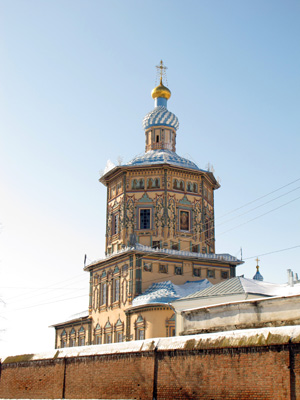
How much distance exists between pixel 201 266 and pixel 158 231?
3613 mm

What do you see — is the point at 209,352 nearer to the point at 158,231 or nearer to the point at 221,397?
the point at 221,397

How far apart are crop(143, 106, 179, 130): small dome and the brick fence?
27.2 meters

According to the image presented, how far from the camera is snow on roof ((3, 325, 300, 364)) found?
1150 centimetres

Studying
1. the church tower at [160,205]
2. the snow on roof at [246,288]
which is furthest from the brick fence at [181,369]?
the church tower at [160,205]

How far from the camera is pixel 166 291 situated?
3378 centimetres

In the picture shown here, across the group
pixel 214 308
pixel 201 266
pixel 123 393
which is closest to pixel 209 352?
pixel 123 393

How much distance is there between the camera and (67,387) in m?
16.7

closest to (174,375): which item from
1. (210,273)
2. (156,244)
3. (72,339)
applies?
(156,244)

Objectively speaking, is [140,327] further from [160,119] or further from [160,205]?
[160,119]

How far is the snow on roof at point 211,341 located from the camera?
453 inches

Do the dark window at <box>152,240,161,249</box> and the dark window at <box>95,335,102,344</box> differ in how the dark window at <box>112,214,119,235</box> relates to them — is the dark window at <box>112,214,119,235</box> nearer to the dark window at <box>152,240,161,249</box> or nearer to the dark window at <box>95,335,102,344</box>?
the dark window at <box>152,240,161,249</box>

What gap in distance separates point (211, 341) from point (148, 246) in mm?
24505

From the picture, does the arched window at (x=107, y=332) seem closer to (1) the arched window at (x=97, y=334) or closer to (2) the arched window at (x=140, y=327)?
(1) the arched window at (x=97, y=334)

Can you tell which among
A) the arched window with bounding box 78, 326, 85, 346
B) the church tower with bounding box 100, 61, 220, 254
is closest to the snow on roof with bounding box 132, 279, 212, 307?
the church tower with bounding box 100, 61, 220, 254
